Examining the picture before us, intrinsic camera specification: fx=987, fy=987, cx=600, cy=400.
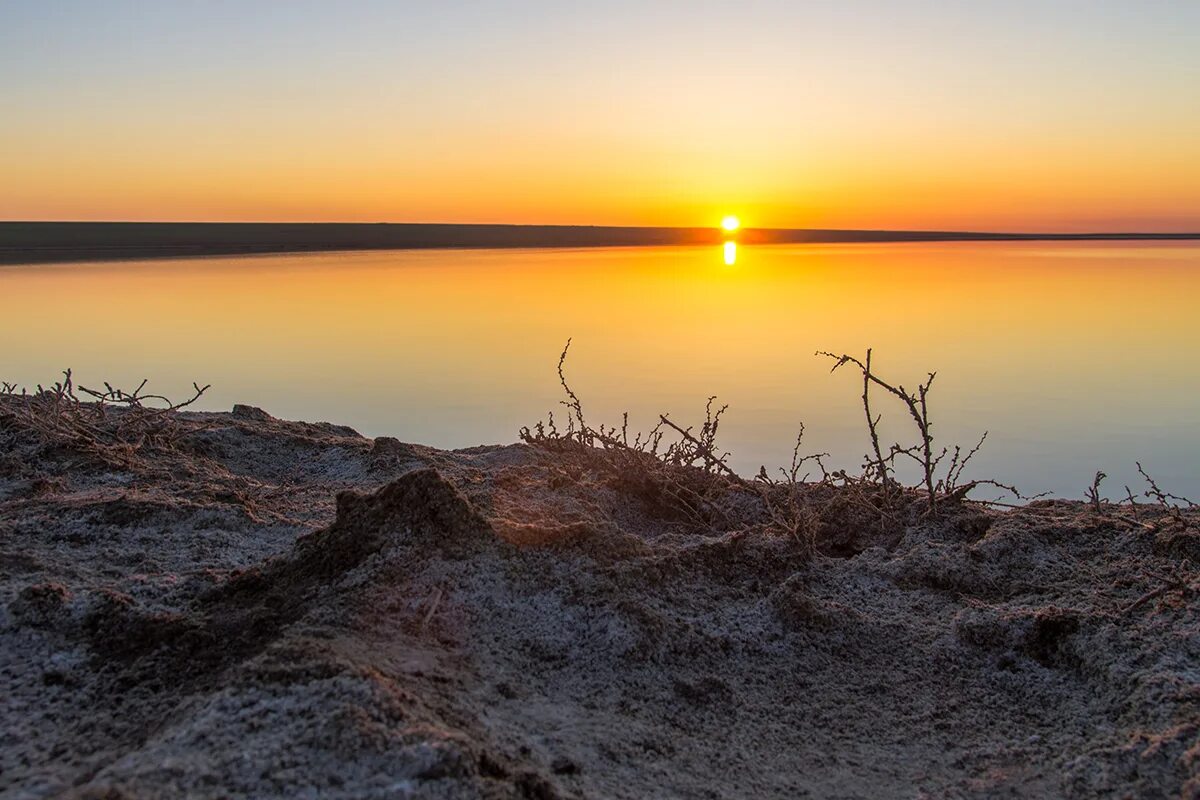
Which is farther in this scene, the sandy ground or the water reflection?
the water reflection

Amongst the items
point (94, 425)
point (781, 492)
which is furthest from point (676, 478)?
point (94, 425)

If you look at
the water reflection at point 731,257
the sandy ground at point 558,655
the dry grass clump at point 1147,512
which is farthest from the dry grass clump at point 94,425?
the water reflection at point 731,257

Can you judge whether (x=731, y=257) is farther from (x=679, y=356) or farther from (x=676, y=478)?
(x=676, y=478)

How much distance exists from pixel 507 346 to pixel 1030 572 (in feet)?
31.6

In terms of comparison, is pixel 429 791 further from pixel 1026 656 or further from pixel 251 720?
pixel 1026 656

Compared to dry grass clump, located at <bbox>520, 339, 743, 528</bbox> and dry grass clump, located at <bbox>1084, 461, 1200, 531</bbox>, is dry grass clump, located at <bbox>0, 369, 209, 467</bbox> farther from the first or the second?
dry grass clump, located at <bbox>1084, 461, 1200, 531</bbox>

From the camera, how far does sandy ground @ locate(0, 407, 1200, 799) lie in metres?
1.85

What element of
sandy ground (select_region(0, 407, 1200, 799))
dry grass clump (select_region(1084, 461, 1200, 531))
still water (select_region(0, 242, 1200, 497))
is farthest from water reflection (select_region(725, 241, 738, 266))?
sandy ground (select_region(0, 407, 1200, 799))

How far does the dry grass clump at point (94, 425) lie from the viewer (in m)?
4.12

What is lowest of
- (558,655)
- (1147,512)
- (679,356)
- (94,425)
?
(679,356)

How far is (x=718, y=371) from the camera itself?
10578 mm

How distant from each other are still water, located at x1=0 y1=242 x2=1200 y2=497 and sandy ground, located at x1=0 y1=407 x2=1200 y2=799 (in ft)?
11.7

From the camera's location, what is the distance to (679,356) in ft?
38.6

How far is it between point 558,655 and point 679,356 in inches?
372
